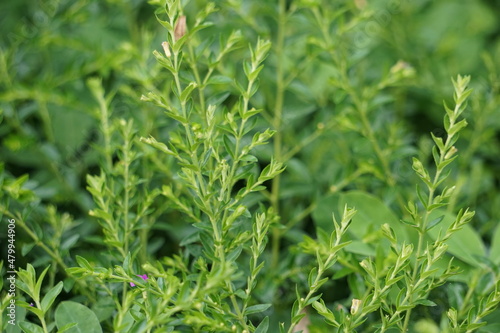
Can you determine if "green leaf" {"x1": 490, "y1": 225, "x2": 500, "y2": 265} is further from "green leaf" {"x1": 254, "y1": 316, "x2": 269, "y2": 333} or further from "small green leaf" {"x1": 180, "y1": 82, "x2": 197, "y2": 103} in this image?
"small green leaf" {"x1": 180, "y1": 82, "x2": 197, "y2": 103}

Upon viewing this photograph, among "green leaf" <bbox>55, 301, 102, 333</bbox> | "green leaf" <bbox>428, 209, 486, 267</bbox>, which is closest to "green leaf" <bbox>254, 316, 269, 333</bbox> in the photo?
"green leaf" <bbox>55, 301, 102, 333</bbox>

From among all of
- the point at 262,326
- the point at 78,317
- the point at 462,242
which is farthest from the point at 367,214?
the point at 78,317

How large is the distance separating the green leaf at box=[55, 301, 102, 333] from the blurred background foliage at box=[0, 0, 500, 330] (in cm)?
10

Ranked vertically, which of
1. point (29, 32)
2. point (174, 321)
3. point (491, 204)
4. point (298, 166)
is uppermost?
point (29, 32)

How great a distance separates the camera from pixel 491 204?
3.52ft

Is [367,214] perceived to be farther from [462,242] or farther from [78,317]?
[78,317]

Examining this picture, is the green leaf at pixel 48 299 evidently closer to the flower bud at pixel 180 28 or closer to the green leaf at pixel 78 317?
the green leaf at pixel 78 317

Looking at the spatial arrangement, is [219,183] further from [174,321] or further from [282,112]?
[282,112]

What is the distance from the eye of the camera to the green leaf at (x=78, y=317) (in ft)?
2.24

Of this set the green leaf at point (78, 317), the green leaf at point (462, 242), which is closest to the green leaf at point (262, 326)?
the green leaf at point (78, 317)

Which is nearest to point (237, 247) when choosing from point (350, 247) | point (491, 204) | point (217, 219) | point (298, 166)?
point (217, 219)

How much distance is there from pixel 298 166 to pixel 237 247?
0.39 meters

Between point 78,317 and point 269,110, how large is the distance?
60 cm

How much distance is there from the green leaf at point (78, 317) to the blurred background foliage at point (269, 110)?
10cm
